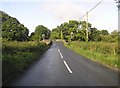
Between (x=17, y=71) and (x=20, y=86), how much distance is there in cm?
499

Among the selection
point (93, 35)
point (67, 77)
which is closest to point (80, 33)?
point (93, 35)

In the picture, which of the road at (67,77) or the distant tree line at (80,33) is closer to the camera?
the road at (67,77)

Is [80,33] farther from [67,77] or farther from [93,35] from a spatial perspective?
[67,77]

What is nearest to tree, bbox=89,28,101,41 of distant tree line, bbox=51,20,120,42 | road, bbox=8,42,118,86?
distant tree line, bbox=51,20,120,42

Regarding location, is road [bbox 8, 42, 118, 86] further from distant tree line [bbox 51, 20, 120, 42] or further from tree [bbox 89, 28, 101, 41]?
tree [bbox 89, 28, 101, 41]

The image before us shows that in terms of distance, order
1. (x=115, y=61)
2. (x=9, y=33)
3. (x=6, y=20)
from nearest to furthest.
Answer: (x=115, y=61) < (x=9, y=33) < (x=6, y=20)

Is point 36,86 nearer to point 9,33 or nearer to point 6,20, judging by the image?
point 9,33

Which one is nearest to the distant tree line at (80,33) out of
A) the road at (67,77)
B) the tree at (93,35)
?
the tree at (93,35)

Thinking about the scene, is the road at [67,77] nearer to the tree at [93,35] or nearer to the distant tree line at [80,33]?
the distant tree line at [80,33]

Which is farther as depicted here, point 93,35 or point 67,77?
point 93,35

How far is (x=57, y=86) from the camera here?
33.6 feet

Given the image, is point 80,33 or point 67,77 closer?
point 67,77

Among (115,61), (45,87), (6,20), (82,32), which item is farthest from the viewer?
(82,32)

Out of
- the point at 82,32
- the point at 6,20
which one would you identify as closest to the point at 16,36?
the point at 6,20
